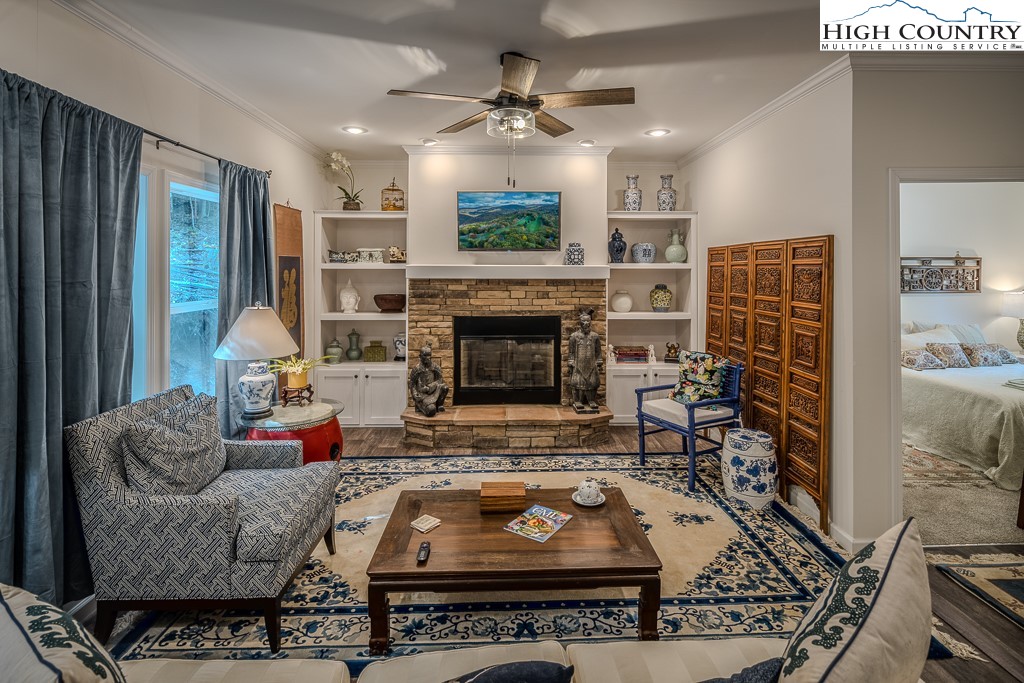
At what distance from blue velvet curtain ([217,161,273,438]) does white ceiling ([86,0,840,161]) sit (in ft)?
1.98

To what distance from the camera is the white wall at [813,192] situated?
9.63 feet

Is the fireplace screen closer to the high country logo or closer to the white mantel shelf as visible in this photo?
the white mantel shelf

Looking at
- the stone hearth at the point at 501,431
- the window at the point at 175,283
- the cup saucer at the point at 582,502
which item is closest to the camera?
the cup saucer at the point at 582,502

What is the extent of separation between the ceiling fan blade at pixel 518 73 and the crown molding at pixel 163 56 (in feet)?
6.04

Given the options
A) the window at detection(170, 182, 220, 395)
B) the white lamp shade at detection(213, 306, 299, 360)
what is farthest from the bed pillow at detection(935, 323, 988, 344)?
the window at detection(170, 182, 220, 395)

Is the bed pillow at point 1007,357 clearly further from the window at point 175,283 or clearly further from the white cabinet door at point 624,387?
the window at point 175,283

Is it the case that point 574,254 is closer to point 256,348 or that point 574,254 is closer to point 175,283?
point 256,348

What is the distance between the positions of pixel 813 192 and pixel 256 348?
3.43 metres

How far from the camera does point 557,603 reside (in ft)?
7.92

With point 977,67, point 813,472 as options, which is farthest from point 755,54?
point 813,472

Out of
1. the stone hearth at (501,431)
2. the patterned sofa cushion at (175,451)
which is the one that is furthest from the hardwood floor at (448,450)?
the patterned sofa cushion at (175,451)

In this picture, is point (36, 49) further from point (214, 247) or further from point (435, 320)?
point (435, 320)

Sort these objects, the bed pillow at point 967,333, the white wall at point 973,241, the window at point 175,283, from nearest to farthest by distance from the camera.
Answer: the window at point 175,283, the bed pillow at point 967,333, the white wall at point 973,241

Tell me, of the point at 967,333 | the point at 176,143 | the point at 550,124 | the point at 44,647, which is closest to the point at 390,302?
the point at 176,143
